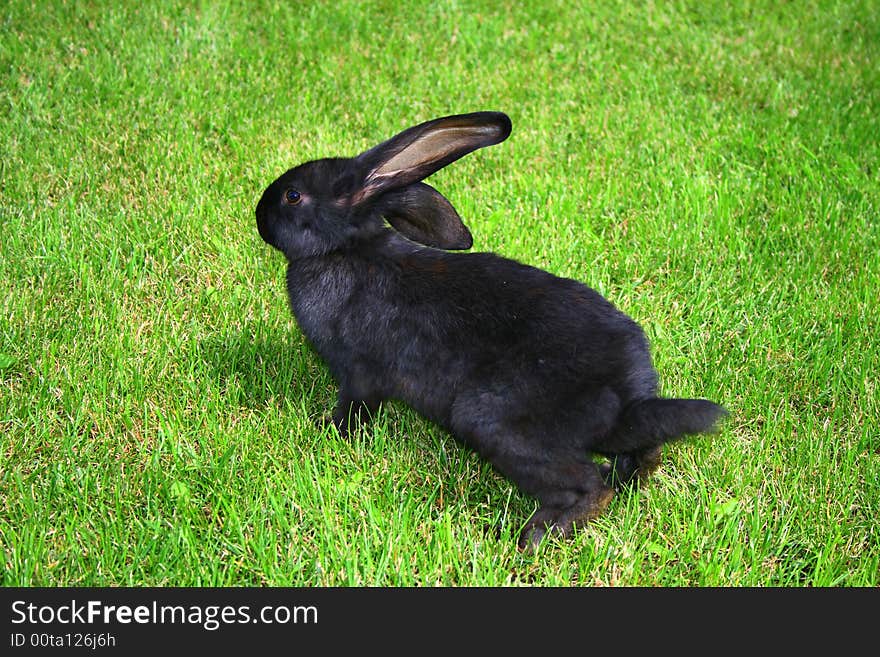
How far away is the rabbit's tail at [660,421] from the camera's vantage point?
320cm

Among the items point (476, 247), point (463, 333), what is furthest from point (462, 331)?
point (476, 247)

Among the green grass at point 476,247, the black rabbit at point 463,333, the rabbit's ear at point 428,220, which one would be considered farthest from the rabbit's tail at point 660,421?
the rabbit's ear at point 428,220

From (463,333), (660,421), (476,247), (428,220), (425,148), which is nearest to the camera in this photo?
(660,421)

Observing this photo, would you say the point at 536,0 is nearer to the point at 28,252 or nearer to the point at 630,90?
the point at 630,90

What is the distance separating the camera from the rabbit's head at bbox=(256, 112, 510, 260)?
3797mm

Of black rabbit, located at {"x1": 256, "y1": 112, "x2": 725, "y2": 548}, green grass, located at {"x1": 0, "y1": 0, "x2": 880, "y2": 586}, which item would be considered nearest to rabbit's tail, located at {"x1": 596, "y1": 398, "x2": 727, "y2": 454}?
black rabbit, located at {"x1": 256, "y1": 112, "x2": 725, "y2": 548}

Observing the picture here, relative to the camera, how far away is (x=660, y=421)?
10.5ft

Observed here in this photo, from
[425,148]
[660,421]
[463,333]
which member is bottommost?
[660,421]

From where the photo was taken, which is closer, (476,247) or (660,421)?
(660,421)

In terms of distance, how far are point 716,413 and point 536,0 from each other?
5.72 m

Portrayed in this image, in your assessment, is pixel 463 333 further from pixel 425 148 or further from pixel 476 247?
pixel 476 247

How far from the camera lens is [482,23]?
→ 761cm

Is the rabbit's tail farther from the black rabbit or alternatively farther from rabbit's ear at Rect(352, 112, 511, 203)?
rabbit's ear at Rect(352, 112, 511, 203)

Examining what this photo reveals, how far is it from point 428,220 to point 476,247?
95 centimetres
